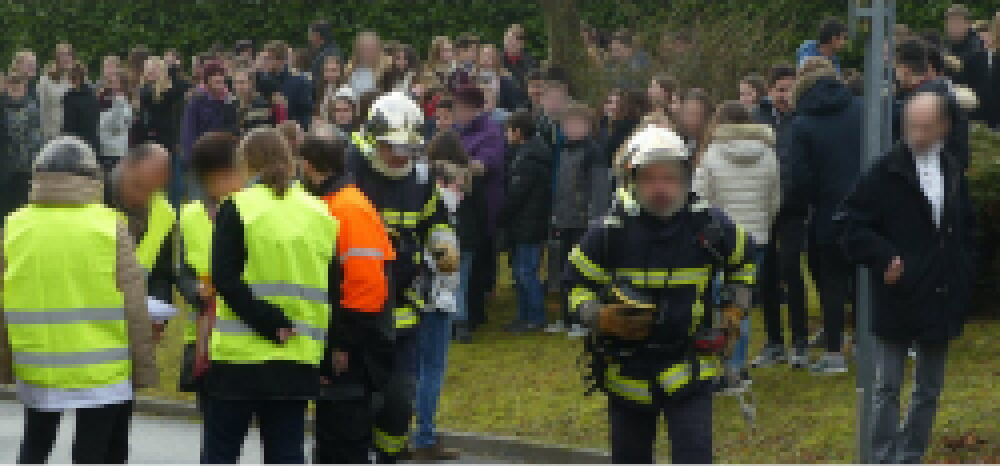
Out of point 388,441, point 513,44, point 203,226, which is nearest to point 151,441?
point 388,441

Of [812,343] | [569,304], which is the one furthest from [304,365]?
[812,343]

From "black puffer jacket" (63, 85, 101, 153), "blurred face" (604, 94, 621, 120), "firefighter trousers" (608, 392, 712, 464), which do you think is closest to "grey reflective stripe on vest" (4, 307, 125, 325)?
"firefighter trousers" (608, 392, 712, 464)

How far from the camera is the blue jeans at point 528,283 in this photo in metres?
14.4

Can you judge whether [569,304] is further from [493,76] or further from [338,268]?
[493,76]

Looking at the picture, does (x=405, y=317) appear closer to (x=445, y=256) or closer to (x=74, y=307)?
(x=445, y=256)

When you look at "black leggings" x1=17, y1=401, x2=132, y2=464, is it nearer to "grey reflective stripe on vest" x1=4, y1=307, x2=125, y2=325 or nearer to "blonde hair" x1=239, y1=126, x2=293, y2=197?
"grey reflective stripe on vest" x1=4, y1=307, x2=125, y2=325

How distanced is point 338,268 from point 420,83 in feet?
29.7

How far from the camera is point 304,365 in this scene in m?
7.50

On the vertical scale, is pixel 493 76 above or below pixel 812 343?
above

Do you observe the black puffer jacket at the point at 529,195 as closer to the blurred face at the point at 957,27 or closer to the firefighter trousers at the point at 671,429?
the blurred face at the point at 957,27

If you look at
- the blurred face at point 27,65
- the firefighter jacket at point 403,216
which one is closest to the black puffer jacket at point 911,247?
the firefighter jacket at point 403,216

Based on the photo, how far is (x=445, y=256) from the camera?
9406 mm

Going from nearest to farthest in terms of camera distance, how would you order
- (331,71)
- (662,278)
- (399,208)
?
(662,278) → (399,208) → (331,71)

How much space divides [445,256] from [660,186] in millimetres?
2493
